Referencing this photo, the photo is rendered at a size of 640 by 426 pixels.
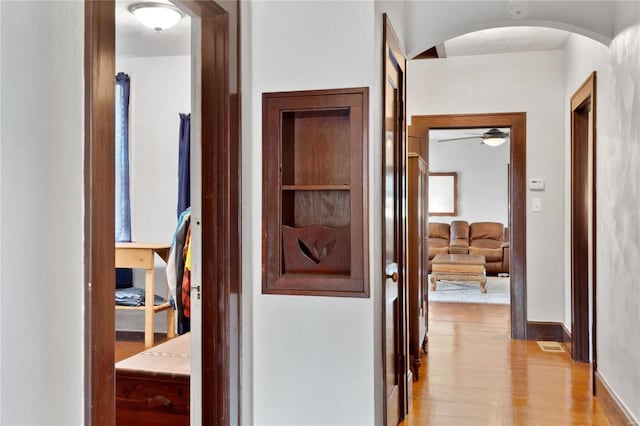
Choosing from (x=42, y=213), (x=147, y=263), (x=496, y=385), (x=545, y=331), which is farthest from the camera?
(x=545, y=331)

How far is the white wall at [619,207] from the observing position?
2.70m

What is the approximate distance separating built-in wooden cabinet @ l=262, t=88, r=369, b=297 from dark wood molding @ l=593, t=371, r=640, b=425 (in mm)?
1627

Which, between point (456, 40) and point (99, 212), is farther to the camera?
point (456, 40)

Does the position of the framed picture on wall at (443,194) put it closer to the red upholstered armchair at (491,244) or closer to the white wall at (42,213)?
the red upholstered armchair at (491,244)

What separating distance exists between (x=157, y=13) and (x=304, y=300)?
89.8 inches

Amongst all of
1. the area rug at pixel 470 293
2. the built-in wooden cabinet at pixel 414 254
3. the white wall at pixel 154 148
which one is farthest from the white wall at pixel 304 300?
the area rug at pixel 470 293

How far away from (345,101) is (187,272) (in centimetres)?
130

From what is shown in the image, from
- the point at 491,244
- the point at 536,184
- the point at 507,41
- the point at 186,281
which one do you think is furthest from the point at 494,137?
the point at 186,281

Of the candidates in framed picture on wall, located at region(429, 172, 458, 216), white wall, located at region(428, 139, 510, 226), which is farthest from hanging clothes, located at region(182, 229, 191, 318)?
framed picture on wall, located at region(429, 172, 458, 216)

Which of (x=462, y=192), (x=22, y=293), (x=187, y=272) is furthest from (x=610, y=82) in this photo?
(x=462, y=192)

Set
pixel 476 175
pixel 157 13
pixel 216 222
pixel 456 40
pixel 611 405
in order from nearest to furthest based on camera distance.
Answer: pixel 216 222 < pixel 611 405 < pixel 157 13 < pixel 456 40 < pixel 476 175

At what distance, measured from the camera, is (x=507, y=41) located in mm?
4824

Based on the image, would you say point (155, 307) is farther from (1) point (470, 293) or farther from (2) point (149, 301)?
(1) point (470, 293)

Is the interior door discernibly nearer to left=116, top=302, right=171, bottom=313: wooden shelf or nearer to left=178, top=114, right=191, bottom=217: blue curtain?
left=116, top=302, right=171, bottom=313: wooden shelf
